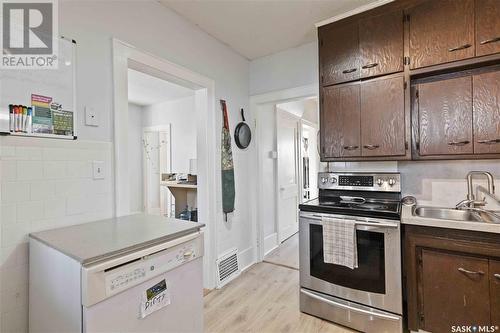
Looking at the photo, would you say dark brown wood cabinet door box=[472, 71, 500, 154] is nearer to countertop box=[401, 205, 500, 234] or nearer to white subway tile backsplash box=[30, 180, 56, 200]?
countertop box=[401, 205, 500, 234]

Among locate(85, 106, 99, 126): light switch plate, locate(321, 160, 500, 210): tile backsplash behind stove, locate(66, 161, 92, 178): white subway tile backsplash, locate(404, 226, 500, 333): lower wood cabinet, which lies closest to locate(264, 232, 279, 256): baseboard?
locate(321, 160, 500, 210): tile backsplash behind stove

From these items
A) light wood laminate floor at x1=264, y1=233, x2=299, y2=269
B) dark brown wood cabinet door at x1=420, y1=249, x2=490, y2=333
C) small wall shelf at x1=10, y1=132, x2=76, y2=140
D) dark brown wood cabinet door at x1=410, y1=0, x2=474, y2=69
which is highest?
dark brown wood cabinet door at x1=410, y1=0, x2=474, y2=69

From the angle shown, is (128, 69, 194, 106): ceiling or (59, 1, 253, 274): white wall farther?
(128, 69, 194, 106): ceiling

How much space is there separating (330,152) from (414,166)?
74cm

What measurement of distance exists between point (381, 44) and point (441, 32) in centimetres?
40

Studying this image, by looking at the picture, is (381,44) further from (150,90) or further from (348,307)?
(150,90)

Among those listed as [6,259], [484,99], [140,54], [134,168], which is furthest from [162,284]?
[134,168]

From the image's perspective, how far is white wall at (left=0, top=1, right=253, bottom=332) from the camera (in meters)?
1.31

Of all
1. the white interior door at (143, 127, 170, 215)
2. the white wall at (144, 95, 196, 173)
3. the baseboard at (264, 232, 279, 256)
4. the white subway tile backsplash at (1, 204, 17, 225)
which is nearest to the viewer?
the white subway tile backsplash at (1, 204, 17, 225)

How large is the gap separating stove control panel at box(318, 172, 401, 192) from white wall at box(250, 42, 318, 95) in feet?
3.55

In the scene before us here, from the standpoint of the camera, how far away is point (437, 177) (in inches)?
84.4

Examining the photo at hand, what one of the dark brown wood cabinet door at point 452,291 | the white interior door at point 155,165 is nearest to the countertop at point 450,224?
the dark brown wood cabinet door at point 452,291

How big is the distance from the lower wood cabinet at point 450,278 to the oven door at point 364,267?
9cm

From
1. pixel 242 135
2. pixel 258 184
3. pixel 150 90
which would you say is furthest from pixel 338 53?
pixel 150 90
